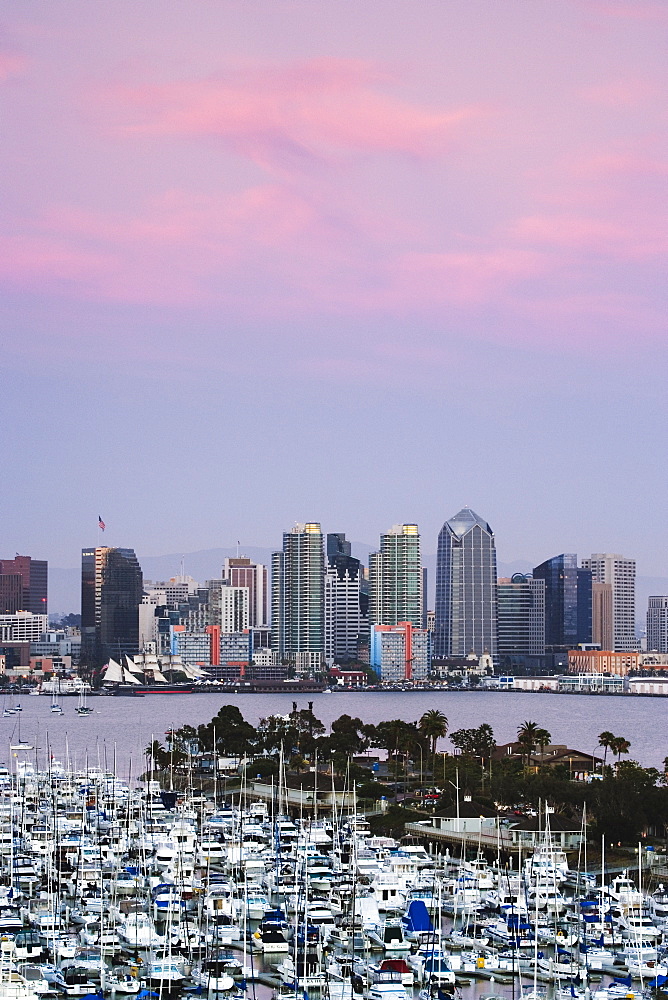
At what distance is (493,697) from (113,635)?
49.5m

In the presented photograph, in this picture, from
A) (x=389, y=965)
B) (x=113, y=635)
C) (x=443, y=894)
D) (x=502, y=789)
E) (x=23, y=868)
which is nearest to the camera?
(x=389, y=965)

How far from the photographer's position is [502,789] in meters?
38.7

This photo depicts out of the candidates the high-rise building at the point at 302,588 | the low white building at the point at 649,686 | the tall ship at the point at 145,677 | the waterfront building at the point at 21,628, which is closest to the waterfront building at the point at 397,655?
the high-rise building at the point at 302,588

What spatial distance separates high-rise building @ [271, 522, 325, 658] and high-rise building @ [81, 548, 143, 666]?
16806 millimetres

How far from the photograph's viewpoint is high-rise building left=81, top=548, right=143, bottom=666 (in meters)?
176

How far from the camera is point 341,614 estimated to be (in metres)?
187

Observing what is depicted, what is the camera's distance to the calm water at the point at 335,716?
66562 mm

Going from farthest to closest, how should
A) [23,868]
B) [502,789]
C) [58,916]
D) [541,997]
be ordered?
[502,789]
[23,868]
[58,916]
[541,997]

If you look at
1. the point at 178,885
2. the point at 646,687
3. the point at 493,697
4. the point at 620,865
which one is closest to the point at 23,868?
the point at 178,885

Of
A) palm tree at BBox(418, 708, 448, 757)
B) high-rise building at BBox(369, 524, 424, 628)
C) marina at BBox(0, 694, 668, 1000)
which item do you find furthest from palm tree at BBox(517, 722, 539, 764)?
high-rise building at BBox(369, 524, 424, 628)

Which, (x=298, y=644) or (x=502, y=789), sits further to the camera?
(x=298, y=644)

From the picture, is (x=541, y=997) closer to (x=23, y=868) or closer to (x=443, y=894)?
(x=443, y=894)

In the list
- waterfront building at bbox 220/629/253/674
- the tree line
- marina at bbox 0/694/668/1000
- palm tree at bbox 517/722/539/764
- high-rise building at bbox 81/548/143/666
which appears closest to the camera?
marina at bbox 0/694/668/1000

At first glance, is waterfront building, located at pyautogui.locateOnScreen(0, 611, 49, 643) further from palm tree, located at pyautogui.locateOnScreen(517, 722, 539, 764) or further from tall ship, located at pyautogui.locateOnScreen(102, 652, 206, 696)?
palm tree, located at pyautogui.locateOnScreen(517, 722, 539, 764)
